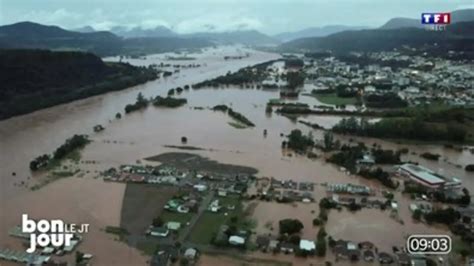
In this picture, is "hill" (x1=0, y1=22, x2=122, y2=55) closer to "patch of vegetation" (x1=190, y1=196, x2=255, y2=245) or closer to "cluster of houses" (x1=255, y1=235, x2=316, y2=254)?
"patch of vegetation" (x1=190, y1=196, x2=255, y2=245)

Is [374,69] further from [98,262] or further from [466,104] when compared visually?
[98,262]

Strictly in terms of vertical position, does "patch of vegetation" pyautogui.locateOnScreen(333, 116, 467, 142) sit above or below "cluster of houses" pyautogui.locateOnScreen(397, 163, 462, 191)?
above

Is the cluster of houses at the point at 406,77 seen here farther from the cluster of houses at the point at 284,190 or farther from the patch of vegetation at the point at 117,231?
the patch of vegetation at the point at 117,231

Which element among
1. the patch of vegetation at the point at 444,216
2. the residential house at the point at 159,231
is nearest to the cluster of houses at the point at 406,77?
the patch of vegetation at the point at 444,216

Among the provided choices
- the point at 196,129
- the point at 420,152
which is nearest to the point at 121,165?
the point at 196,129

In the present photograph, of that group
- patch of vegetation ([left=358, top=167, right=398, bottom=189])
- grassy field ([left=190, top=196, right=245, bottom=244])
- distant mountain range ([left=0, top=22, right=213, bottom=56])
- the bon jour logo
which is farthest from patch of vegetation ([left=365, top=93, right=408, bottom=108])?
distant mountain range ([left=0, top=22, right=213, bottom=56])

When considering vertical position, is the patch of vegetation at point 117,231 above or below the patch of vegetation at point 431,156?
below

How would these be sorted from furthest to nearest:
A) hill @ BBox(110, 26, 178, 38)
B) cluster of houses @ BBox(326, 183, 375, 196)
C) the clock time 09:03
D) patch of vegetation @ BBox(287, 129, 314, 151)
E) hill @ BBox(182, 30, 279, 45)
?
hill @ BBox(110, 26, 178, 38), hill @ BBox(182, 30, 279, 45), patch of vegetation @ BBox(287, 129, 314, 151), cluster of houses @ BBox(326, 183, 375, 196), the clock time 09:03
